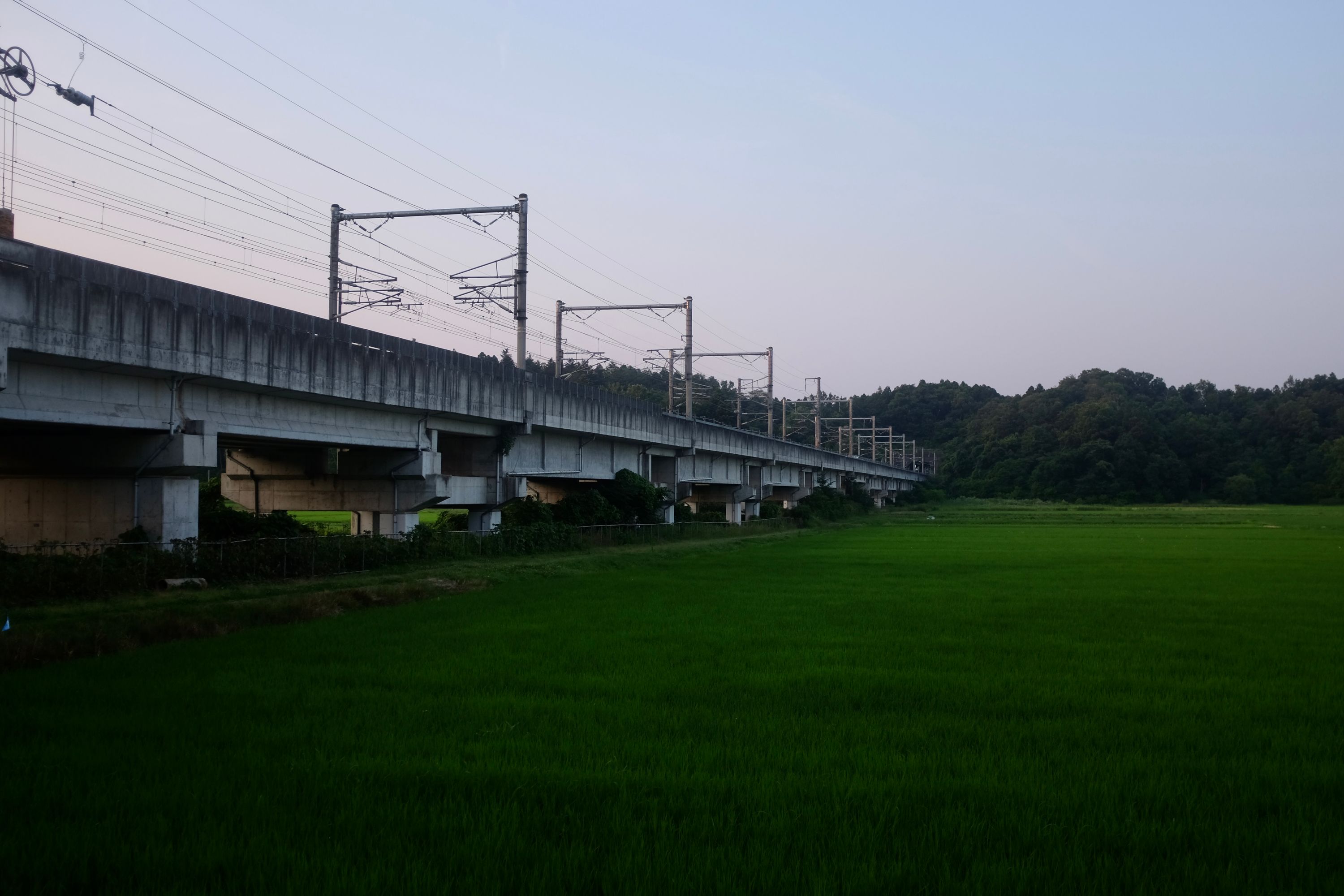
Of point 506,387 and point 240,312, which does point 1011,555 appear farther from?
point 240,312

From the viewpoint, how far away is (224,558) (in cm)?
2097

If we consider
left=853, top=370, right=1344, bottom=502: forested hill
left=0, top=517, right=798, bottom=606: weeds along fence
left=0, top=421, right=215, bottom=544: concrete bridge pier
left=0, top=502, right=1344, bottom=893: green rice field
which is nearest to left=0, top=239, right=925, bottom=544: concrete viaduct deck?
left=0, top=421, right=215, bottom=544: concrete bridge pier

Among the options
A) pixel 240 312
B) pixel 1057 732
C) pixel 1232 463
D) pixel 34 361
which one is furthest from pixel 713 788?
pixel 1232 463

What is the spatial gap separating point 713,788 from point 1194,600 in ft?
63.0

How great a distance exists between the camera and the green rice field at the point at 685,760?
6.13 meters

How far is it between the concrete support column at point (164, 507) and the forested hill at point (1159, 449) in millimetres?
137116

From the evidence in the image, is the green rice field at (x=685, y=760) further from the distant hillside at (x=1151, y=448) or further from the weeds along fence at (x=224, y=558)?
the distant hillside at (x=1151, y=448)

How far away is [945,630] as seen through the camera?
57.3 feet

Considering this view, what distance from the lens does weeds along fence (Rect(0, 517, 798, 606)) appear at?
16.9 metres

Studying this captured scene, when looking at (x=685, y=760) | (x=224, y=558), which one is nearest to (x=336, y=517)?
(x=224, y=558)

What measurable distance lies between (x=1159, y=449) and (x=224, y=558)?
144466 mm

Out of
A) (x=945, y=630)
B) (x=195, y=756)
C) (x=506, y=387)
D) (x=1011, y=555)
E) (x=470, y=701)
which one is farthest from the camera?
(x=1011, y=555)

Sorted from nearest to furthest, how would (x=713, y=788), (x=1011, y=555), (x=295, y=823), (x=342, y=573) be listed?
(x=295, y=823), (x=713, y=788), (x=342, y=573), (x=1011, y=555)

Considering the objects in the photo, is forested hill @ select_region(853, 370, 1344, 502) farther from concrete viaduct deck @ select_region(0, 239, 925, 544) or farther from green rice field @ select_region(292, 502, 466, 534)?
concrete viaduct deck @ select_region(0, 239, 925, 544)
